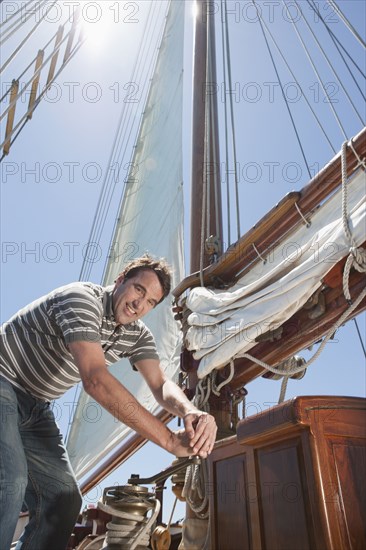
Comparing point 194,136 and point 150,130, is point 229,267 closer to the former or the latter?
point 194,136

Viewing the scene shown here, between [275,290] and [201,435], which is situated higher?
[275,290]

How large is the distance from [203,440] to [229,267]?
1.30 m

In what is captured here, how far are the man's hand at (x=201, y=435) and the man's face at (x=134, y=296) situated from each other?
1.26 ft

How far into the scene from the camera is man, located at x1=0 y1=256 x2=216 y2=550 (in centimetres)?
95

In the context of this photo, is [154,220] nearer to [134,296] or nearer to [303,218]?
[303,218]

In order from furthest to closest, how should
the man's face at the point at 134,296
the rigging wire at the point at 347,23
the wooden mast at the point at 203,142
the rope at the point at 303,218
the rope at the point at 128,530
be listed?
1. the wooden mast at the point at 203,142
2. the rigging wire at the point at 347,23
3. the rope at the point at 303,218
4. the man's face at the point at 134,296
5. the rope at the point at 128,530

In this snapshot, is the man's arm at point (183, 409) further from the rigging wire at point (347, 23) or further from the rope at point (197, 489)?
the rigging wire at point (347, 23)

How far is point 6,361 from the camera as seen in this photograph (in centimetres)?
115

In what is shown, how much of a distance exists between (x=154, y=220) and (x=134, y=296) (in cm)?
384

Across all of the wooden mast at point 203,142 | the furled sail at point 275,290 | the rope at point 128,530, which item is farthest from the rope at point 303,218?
the rope at point 128,530

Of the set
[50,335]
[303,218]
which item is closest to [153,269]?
[50,335]

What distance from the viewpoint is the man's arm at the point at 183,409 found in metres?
0.94

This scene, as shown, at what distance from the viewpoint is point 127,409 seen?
3.03ft

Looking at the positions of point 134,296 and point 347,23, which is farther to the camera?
point 347,23
